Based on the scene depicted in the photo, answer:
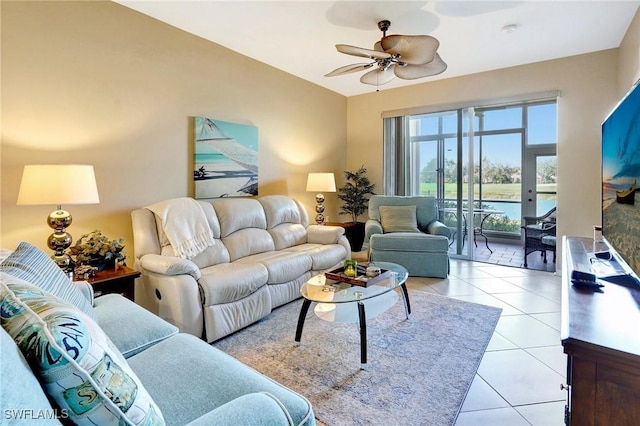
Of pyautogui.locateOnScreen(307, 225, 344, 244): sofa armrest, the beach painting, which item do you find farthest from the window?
the beach painting

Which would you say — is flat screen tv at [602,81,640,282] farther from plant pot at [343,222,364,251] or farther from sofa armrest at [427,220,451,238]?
plant pot at [343,222,364,251]

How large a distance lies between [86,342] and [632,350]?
1403mm

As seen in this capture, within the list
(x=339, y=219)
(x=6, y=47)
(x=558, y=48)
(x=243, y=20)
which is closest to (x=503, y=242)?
(x=339, y=219)

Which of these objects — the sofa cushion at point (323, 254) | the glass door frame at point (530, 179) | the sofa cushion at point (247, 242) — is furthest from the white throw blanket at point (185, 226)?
the glass door frame at point (530, 179)

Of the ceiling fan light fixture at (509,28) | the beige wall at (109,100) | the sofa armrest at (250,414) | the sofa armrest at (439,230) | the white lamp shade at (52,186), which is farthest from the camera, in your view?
the sofa armrest at (439,230)

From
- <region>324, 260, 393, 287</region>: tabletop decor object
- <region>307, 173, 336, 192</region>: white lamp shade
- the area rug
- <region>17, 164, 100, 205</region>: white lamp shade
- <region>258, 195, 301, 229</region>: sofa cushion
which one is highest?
<region>307, 173, 336, 192</region>: white lamp shade

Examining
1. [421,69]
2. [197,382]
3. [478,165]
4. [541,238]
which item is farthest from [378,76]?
[478,165]

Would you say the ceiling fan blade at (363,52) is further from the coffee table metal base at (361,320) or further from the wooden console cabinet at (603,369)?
the wooden console cabinet at (603,369)

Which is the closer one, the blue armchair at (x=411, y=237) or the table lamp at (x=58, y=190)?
the table lamp at (x=58, y=190)

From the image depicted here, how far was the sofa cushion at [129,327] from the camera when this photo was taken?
148 cm

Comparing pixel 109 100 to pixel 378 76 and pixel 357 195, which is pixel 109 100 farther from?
pixel 357 195

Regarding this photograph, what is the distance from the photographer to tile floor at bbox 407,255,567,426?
1.73 m

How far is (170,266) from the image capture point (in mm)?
2369

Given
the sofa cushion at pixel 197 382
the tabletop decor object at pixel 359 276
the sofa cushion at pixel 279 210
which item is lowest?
the sofa cushion at pixel 197 382
